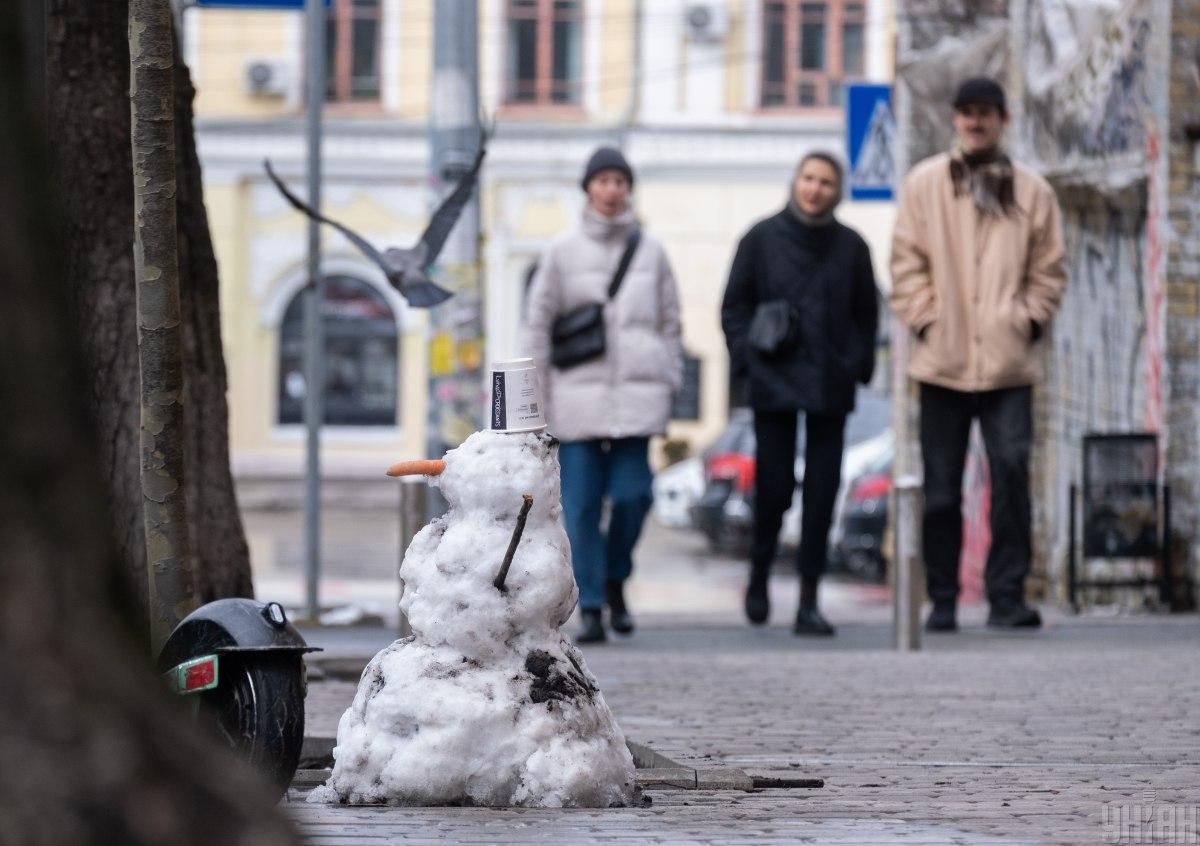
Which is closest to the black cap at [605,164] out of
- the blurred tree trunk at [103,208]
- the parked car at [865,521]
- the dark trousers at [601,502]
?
the dark trousers at [601,502]

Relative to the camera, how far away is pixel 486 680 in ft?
16.2

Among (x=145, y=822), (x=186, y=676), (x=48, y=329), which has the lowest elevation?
(x=186, y=676)

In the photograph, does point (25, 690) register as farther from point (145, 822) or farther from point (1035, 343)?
point (1035, 343)

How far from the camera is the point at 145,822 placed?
2.10 metres

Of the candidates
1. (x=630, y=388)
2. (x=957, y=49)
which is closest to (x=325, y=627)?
(x=630, y=388)

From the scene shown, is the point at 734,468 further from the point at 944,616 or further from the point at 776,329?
the point at 776,329

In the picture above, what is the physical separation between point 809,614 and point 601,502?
1.06 metres

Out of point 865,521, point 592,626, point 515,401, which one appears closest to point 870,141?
point 865,521

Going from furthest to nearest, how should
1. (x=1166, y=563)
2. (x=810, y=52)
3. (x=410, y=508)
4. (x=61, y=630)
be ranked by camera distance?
(x=810, y=52) → (x=1166, y=563) → (x=410, y=508) → (x=61, y=630)

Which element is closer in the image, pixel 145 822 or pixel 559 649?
pixel 145 822

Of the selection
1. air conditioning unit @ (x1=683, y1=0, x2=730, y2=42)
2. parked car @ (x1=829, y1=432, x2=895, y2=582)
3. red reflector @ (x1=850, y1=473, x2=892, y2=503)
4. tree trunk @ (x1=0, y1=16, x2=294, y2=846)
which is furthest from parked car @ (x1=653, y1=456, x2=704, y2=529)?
tree trunk @ (x1=0, y1=16, x2=294, y2=846)

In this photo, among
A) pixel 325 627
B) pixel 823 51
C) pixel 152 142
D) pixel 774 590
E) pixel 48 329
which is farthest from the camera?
pixel 823 51

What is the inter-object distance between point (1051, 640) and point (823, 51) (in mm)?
30585

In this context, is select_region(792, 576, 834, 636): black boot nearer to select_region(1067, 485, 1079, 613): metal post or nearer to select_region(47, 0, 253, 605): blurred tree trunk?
select_region(1067, 485, 1079, 613): metal post
